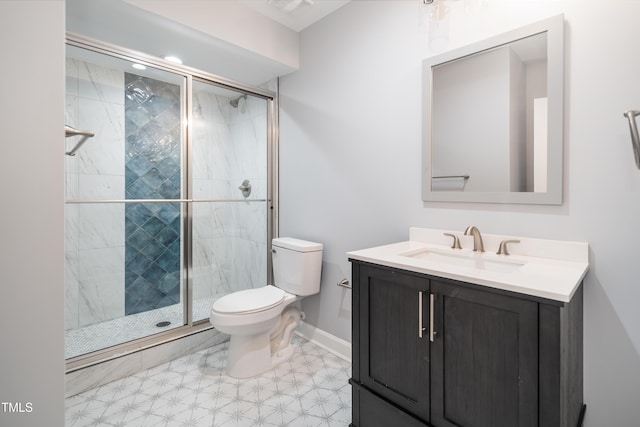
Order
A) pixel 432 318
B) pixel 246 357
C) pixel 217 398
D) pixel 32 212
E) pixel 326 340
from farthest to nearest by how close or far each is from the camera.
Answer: pixel 326 340 < pixel 246 357 < pixel 217 398 < pixel 432 318 < pixel 32 212

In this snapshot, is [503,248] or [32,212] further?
[503,248]

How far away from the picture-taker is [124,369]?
197cm

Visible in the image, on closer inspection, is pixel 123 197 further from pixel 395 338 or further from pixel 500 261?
→ pixel 500 261

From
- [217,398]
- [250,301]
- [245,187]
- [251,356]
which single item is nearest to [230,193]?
[245,187]

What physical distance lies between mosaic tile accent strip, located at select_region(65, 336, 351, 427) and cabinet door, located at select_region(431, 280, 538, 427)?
0.69m

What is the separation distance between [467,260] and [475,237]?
5.8 inches

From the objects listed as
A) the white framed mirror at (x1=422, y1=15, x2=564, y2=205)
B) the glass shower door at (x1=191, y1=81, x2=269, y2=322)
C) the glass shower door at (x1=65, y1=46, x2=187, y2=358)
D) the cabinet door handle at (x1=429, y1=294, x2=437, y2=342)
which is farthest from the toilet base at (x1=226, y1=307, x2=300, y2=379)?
the white framed mirror at (x1=422, y1=15, x2=564, y2=205)

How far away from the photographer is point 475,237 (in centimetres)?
153

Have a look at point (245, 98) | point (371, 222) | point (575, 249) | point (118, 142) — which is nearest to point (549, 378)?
point (575, 249)

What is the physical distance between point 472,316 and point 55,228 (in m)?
1.35

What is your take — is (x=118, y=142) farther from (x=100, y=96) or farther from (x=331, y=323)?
(x=331, y=323)

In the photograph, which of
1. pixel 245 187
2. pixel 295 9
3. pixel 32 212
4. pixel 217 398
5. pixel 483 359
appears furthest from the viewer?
pixel 245 187

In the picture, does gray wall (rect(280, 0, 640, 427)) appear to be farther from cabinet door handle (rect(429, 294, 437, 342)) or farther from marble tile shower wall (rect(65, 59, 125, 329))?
marble tile shower wall (rect(65, 59, 125, 329))

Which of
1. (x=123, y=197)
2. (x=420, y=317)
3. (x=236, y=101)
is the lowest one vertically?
(x=420, y=317)
